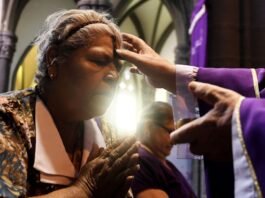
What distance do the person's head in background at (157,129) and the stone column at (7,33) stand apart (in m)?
8.27

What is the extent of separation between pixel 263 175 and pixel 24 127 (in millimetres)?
905

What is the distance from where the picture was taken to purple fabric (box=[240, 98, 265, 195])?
1.38 m

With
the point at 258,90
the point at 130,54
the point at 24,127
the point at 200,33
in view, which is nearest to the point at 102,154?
the point at 24,127

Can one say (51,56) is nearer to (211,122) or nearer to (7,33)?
(211,122)

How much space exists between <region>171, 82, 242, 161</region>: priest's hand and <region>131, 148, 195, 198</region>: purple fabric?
1150 millimetres

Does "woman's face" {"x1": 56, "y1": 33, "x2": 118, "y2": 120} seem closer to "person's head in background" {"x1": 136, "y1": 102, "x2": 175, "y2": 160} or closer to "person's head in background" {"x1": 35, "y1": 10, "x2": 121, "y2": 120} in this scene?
"person's head in background" {"x1": 35, "y1": 10, "x2": 121, "y2": 120}

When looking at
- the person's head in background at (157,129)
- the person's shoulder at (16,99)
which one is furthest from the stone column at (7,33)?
the person's shoulder at (16,99)

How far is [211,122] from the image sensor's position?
139 centimetres

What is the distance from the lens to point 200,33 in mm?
4547

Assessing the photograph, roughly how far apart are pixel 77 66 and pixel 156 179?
1.02 m

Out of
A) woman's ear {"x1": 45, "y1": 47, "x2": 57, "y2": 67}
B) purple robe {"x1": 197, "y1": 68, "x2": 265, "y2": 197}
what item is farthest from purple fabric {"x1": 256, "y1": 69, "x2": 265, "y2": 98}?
woman's ear {"x1": 45, "y1": 47, "x2": 57, "y2": 67}

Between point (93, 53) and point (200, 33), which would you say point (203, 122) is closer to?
point (93, 53)

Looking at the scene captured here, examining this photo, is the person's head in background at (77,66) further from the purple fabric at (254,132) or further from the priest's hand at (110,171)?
the purple fabric at (254,132)

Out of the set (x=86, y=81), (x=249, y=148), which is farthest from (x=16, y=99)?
(x=249, y=148)
